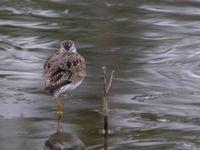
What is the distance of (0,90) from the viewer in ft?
34.6

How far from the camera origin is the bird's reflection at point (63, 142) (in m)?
8.29

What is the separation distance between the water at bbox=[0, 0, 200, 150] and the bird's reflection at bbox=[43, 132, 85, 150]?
8cm

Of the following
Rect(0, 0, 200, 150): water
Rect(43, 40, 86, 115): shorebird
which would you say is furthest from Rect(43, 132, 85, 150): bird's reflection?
Rect(43, 40, 86, 115): shorebird

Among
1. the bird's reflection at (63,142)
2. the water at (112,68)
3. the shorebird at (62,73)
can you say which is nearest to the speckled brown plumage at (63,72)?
the shorebird at (62,73)

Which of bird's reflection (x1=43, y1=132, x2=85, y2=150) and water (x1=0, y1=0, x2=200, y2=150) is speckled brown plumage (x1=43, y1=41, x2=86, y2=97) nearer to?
water (x1=0, y1=0, x2=200, y2=150)

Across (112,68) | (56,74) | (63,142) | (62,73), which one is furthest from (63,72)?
(112,68)

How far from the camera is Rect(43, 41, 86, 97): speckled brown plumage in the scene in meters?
9.12

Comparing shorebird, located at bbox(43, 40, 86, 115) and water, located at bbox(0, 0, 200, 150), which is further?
shorebird, located at bbox(43, 40, 86, 115)

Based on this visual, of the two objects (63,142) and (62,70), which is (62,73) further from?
(63,142)

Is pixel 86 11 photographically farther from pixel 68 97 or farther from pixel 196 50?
pixel 68 97

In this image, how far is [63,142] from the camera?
27.8ft

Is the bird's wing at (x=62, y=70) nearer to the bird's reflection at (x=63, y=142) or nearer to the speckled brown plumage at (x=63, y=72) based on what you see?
the speckled brown plumage at (x=63, y=72)

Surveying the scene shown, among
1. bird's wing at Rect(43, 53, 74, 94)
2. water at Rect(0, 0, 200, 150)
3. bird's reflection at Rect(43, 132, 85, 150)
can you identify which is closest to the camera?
bird's reflection at Rect(43, 132, 85, 150)

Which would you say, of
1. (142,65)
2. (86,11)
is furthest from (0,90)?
(86,11)
